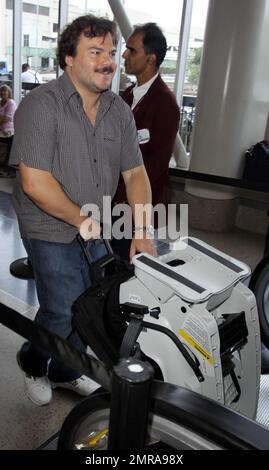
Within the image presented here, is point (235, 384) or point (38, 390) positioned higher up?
point (235, 384)

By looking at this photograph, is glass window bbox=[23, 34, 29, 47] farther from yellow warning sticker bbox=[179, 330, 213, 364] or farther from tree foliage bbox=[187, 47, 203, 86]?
yellow warning sticker bbox=[179, 330, 213, 364]

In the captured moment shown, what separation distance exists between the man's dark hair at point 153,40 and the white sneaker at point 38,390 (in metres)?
1.81

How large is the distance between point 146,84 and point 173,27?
4613 millimetres

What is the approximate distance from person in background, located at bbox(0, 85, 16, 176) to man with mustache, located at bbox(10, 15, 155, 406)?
19.6 feet

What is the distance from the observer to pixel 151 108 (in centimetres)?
239

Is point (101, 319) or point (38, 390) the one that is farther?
point (38, 390)

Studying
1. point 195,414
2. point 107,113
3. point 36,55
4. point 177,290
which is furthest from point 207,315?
point 36,55

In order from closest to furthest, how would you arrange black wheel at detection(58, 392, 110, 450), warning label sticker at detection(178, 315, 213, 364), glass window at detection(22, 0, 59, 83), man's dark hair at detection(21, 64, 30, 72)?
black wheel at detection(58, 392, 110, 450) → warning label sticker at detection(178, 315, 213, 364) → glass window at detection(22, 0, 59, 83) → man's dark hair at detection(21, 64, 30, 72)

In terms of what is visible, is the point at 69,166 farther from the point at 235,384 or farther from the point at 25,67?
the point at 25,67

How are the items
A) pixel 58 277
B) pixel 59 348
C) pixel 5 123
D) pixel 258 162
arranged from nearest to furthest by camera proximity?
pixel 59 348, pixel 58 277, pixel 258 162, pixel 5 123

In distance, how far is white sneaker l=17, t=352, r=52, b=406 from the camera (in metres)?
2.01

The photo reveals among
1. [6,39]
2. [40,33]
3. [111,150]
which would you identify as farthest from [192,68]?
[111,150]

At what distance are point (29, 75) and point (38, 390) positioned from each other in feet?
25.0

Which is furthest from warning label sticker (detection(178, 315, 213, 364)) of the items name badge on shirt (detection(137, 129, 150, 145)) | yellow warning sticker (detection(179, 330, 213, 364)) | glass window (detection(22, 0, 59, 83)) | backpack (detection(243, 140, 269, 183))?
glass window (detection(22, 0, 59, 83))
